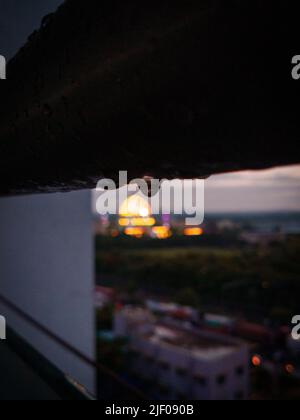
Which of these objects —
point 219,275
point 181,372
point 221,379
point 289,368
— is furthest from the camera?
point 219,275

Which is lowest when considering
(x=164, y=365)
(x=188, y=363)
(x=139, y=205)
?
(x=164, y=365)

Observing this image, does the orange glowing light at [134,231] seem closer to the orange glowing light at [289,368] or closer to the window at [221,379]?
the orange glowing light at [289,368]

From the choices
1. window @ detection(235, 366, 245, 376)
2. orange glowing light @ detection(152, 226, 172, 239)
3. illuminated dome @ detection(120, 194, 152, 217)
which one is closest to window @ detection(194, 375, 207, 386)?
window @ detection(235, 366, 245, 376)

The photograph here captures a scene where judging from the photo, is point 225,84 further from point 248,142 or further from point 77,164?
point 77,164

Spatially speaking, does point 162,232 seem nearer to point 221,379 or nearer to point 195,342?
point 195,342

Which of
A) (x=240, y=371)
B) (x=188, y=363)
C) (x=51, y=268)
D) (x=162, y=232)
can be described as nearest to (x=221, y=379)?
(x=240, y=371)

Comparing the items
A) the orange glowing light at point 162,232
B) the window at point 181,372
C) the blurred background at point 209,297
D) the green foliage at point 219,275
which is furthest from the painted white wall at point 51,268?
the orange glowing light at point 162,232
